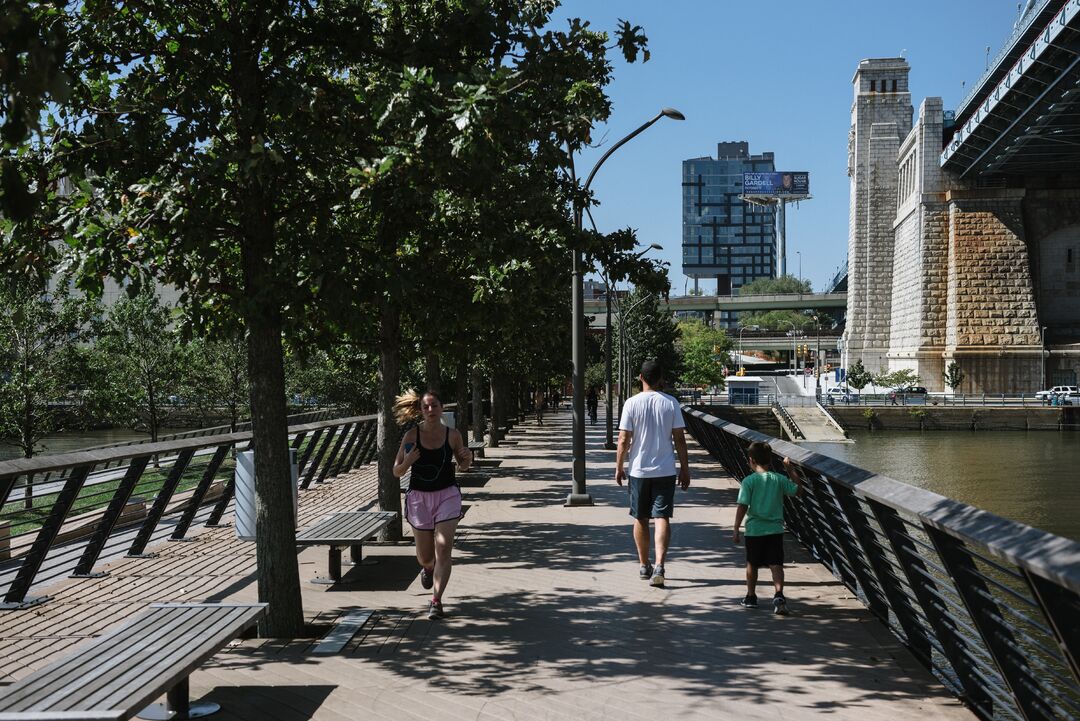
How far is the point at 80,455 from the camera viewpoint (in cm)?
850

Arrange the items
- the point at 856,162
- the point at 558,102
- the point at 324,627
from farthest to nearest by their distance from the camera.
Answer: the point at 856,162
the point at 558,102
the point at 324,627

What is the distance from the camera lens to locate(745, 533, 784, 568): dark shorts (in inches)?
313

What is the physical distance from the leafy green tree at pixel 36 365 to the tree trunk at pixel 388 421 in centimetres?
2384

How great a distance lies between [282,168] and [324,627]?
A: 10.1 ft

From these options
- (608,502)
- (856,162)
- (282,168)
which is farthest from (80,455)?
(856,162)

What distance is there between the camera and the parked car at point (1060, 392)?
75.4 metres

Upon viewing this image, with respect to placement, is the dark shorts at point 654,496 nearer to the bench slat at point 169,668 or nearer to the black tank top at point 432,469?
the black tank top at point 432,469

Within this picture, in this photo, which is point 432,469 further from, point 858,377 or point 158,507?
point 858,377

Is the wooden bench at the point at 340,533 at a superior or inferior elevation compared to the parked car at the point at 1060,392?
superior

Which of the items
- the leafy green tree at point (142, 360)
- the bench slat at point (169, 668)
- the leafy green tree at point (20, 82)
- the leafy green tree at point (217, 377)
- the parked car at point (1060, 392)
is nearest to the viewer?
the leafy green tree at point (20, 82)

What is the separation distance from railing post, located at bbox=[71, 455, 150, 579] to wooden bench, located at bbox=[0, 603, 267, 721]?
3.46m

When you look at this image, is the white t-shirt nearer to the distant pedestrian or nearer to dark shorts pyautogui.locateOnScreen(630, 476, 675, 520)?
dark shorts pyautogui.locateOnScreen(630, 476, 675, 520)

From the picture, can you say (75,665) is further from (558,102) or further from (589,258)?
(589,258)

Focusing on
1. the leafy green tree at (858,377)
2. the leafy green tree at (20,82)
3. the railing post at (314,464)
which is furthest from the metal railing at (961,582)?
the leafy green tree at (858,377)
